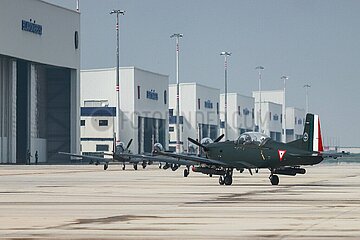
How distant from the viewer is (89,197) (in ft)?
94.2

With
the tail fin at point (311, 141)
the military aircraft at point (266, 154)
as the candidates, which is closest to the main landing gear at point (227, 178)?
the military aircraft at point (266, 154)

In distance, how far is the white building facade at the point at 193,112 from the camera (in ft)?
566

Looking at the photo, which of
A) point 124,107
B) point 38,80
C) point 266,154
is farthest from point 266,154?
point 124,107

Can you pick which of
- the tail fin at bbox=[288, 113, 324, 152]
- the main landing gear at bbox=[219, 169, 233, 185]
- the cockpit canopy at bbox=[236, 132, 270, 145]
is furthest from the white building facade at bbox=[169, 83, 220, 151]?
the tail fin at bbox=[288, 113, 324, 152]

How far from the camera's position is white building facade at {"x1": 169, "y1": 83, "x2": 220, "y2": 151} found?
17238 centimetres

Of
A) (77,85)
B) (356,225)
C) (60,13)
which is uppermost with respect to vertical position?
(60,13)

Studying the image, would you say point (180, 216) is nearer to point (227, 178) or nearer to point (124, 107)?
point (227, 178)

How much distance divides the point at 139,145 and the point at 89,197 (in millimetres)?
109088

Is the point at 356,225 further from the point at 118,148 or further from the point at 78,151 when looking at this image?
the point at 78,151

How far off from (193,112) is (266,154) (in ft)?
450

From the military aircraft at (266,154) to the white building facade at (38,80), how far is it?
194 ft

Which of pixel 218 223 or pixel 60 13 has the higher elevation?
pixel 60 13

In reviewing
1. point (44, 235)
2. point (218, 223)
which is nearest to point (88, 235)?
point (44, 235)

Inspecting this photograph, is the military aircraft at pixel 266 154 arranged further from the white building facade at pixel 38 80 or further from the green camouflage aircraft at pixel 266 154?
the white building facade at pixel 38 80
